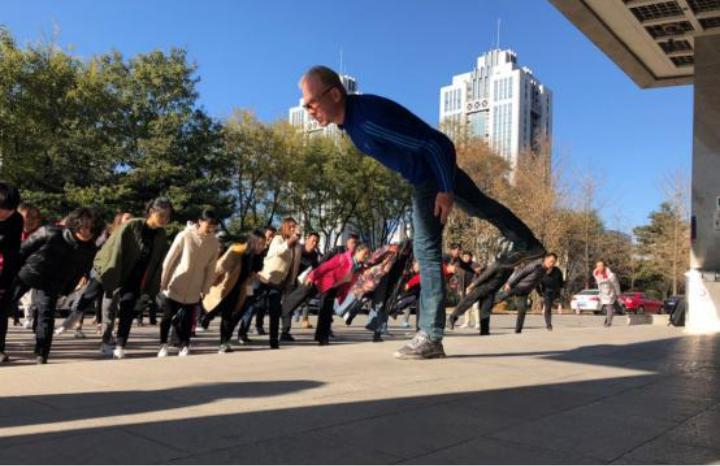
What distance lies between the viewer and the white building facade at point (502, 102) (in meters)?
91.4

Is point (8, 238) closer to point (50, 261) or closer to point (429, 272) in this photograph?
point (50, 261)

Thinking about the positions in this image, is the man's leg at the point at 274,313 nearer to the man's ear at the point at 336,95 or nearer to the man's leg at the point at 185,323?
the man's leg at the point at 185,323

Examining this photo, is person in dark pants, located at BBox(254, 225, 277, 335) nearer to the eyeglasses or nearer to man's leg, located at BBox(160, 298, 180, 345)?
man's leg, located at BBox(160, 298, 180, 345)

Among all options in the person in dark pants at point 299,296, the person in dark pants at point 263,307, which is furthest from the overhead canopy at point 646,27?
the person in dark pants at point 263,307

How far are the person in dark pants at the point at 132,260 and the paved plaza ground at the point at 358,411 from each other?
2611mm

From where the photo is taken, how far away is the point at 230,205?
35.4 meters

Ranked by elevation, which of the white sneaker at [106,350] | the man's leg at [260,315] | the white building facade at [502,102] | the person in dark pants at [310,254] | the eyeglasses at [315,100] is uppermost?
the white building facade at [502,102]

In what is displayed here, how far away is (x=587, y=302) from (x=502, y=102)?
60.3 metres

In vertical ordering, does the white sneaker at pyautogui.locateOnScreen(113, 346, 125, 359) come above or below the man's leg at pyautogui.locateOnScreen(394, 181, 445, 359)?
below

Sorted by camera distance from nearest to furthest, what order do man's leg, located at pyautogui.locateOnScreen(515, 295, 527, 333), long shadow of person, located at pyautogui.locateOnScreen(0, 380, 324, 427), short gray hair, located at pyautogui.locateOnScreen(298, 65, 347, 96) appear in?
long shadow of person, located at pyautogui.locateOnScreen(0, 380, 324, 427) → short gray hair, located at pyautogui.locateOnScreen(298, 65, 347, 96) → man's leg, located at pyautogui.locateOnScreen(515, 295, 527, 333)

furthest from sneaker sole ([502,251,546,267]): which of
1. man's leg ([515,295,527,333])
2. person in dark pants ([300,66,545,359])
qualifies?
man's leg ([515,295,527,333])

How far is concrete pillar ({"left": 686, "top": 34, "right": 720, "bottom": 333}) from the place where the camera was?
10.8 m

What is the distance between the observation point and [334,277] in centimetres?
981

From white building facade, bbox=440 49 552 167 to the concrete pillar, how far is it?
74980 mm
